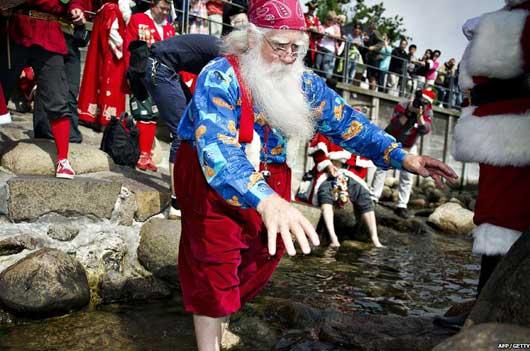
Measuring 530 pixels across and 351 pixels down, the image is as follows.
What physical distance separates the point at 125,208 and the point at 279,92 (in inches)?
77.2

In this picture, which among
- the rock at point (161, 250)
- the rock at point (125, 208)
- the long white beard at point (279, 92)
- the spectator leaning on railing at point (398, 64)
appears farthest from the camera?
the spectator leaning on railing at point (398, 64)

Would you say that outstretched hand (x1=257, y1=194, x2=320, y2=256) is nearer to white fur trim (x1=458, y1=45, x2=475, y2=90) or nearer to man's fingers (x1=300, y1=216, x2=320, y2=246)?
man's fingers (x1=300, y1=216, x2=320, y2=246)

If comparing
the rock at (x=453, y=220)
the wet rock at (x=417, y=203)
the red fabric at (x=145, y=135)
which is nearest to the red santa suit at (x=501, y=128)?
the red fabric at (x=145, y=135)

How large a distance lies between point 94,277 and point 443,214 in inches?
277

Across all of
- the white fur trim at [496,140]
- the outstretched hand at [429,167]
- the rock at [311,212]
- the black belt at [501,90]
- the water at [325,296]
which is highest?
the black belt at [501,90]

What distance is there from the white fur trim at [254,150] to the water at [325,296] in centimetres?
112

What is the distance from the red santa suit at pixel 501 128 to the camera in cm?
247

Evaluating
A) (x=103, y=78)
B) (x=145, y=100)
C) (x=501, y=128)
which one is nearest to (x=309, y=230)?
(x=501, y=128)

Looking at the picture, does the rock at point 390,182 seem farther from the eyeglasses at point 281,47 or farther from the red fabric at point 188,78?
the eyeglasses at point 281,47

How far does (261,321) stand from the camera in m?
3.19

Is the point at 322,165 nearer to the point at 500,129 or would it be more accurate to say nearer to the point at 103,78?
the point at 103,78

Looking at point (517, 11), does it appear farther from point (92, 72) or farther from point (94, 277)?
point (92, 72)

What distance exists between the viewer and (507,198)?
2494 mm

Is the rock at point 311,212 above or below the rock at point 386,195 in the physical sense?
above
